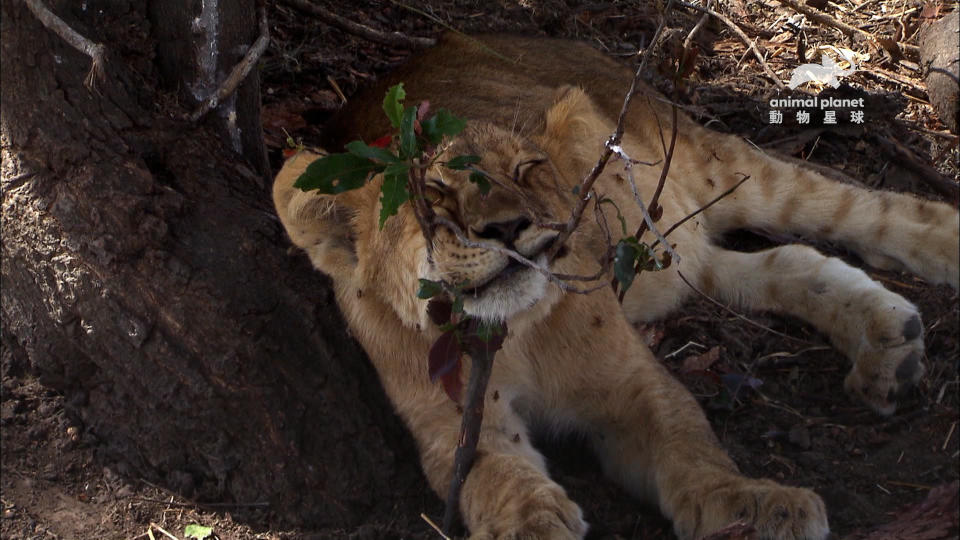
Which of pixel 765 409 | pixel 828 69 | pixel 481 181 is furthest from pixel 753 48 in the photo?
pixel 481 181

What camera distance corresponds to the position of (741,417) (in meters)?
3.96

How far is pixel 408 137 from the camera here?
251 cm

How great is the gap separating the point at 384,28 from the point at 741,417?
3412 millimetres

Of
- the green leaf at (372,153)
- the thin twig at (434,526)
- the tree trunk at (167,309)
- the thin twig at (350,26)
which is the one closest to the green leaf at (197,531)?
the tree trunk at (167,309)

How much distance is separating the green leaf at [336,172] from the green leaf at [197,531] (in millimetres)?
1608

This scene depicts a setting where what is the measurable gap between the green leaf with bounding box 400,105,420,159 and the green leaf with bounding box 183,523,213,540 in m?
1.79

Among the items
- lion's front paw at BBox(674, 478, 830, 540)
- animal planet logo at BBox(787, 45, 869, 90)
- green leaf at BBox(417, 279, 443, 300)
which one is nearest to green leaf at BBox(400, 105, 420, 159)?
green leaf at BBox(417, 279, 443, 300)

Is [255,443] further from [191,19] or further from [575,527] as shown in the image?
[191,19]

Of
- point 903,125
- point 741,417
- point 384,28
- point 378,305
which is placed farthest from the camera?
point 384,28

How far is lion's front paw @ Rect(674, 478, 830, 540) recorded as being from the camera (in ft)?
10.3

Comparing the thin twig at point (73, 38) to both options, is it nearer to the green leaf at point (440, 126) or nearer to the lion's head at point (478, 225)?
the lion's head at point (478, 225)

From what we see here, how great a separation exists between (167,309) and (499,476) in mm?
1303

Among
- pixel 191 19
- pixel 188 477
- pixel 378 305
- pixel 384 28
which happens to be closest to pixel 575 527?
pixel 378 305

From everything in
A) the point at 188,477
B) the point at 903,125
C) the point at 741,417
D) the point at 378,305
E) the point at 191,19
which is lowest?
the point at 188,477
